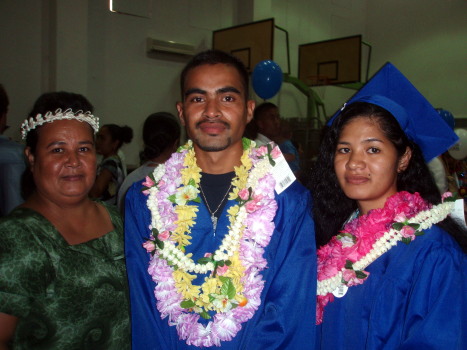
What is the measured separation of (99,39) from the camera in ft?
26.6

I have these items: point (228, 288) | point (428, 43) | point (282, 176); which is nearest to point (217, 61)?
point (282, 176)

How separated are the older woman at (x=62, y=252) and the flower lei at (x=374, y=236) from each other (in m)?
0.90

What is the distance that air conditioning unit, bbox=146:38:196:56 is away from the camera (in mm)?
8727

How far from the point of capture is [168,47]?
8914mm

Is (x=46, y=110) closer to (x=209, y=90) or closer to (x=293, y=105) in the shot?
(x=209, y=90)

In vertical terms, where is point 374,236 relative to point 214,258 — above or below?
above

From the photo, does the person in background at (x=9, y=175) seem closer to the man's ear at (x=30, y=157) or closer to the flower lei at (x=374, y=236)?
the man's ear at (x=30, y=157)

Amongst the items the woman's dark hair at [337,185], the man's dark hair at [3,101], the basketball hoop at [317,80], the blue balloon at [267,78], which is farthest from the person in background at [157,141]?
the basketball hoop at [317,80]

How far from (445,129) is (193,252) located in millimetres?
1249

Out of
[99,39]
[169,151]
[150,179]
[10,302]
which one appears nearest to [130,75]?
[99,39]

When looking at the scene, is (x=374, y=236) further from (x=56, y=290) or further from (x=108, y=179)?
(x=108, y=179)

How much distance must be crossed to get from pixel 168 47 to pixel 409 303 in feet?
27.7

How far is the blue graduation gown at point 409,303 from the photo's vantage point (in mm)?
1377

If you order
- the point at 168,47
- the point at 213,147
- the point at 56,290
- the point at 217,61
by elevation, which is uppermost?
the point at 168,47
